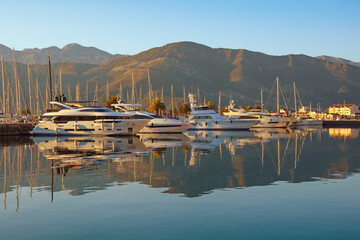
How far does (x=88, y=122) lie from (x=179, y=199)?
4046 centimetres

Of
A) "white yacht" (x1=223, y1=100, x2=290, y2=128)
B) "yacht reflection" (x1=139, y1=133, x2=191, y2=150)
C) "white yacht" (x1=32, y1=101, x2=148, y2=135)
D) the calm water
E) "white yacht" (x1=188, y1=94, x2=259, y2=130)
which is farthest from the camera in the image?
"white yacht" (x1=223, y1=100, x2=290, y2=128)

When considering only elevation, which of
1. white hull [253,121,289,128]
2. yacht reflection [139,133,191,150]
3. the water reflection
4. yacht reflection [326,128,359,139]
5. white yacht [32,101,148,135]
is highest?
white yacht [32,101,148,135]

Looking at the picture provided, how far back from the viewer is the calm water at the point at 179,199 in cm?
1270

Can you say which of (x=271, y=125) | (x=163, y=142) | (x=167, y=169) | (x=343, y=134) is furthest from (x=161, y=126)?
(x=167, y=169)

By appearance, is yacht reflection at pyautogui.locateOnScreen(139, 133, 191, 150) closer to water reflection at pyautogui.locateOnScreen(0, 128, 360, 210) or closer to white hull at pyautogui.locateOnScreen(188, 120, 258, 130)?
water reflection at pyautogui.locateOnScreen(0, 128, 360, 210)

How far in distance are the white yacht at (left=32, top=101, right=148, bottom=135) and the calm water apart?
24.9m

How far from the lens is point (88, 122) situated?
54.8 meters

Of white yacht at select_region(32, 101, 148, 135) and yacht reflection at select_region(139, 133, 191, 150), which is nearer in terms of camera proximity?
yacht reflection at select_region(139, 133, 191, 150)

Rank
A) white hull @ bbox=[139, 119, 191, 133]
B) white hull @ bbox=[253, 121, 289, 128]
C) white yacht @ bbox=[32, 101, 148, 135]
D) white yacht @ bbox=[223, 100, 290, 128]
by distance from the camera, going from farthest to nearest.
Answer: white hull @ bbox=[253, 121, 289, 128] → white yacht @ bbox=[223, 100, 290, 128] → white hull @ bbox=[139, 119, 191, 133] → white yacht @ bbox=[32, 101, 148, 135]

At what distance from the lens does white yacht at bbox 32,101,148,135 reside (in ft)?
180

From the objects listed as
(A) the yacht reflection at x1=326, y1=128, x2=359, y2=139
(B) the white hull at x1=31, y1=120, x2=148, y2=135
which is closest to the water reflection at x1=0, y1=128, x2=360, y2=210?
(B) the white hull at x1=31, y1=120, x2=148, y2=135

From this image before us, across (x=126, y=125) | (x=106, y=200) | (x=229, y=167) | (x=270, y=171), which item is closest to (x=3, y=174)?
(x=106, y=200)

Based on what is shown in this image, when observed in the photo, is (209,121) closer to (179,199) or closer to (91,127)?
(91,127)

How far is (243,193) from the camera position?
17859 millimetres
